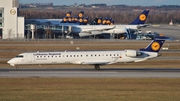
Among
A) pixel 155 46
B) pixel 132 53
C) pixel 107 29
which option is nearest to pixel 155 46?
pixel 155 46

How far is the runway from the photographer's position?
5028cm

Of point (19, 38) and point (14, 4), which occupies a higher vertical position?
point (14, 4)

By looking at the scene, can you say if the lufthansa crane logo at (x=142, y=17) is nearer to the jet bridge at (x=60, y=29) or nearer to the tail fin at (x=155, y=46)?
the jet bridge at (x=60, y=29)

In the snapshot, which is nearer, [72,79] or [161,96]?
[161,96]

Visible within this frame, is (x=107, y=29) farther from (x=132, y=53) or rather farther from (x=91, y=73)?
(x=91, y=73)

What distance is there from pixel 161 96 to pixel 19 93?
10.4 meters

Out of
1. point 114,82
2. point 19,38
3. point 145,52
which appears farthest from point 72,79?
point 19,38

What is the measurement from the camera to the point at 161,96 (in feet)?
126

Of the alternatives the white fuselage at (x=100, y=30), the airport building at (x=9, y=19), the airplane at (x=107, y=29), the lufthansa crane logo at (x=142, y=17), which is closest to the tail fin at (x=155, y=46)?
the airport building at (x=9, y=19)

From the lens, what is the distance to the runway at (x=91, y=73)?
5028cm

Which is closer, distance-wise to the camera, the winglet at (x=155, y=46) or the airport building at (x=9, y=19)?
the winglet at (x=155, y=46)

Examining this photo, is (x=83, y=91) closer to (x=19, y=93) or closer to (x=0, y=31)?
(x=19, y=93)

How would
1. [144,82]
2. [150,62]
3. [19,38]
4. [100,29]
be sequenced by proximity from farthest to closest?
1. [100,29]
2. [19,38]
3. [150,62]
4. [144,82]

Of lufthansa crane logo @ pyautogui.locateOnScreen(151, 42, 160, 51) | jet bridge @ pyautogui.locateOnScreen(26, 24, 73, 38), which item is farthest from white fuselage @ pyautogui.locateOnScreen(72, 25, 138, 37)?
lufthansa crane logo @ pyautogui.locateOnScreen(151, 42, 160, 51)
